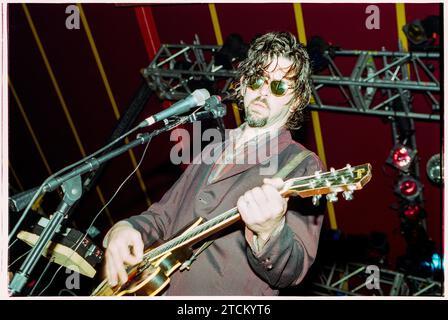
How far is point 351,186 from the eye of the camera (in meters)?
1.92

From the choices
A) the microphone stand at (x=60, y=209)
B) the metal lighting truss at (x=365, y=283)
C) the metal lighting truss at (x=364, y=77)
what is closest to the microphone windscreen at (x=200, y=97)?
the microphone stand at (x=60, y=209)

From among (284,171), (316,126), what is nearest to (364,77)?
(316,126)

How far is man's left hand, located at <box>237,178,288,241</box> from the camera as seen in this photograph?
6.15 feet

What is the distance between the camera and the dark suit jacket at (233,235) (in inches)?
78.4

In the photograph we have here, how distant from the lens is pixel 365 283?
556cm

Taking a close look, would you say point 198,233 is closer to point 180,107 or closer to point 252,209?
point 252,209

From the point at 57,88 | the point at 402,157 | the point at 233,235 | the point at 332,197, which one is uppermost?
the point at 332,197

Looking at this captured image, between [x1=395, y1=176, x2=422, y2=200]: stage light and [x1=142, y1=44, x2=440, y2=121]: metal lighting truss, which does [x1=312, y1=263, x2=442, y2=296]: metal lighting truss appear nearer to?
[x1=395, y1=176, x2=422, y2=200]: stage light

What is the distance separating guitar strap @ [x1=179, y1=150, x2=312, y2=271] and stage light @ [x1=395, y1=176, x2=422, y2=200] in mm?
3214

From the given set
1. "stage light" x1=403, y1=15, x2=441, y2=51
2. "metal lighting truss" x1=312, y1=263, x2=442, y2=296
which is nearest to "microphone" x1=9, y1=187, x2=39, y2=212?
"stage light" x1=403, y1=15, x2=441, y2=51

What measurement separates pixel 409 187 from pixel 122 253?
3.66 m

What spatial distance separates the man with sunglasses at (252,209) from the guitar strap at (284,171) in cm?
1
